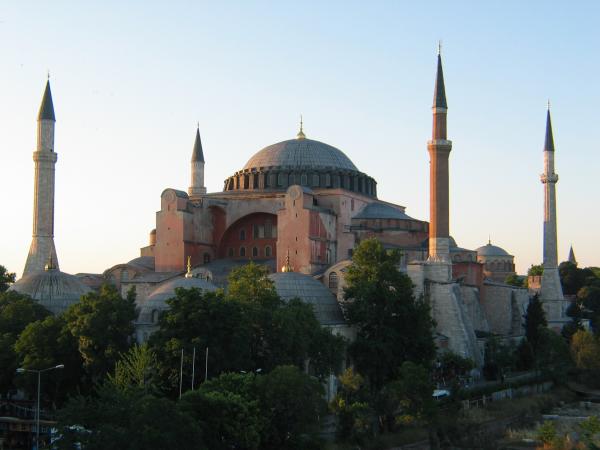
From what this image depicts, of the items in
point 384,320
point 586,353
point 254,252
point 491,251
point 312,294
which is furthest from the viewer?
point 491,251

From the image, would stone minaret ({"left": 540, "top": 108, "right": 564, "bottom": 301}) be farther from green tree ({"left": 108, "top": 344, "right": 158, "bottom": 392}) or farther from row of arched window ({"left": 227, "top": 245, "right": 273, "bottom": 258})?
green tree ({"left": 108, "top": 344, "right": 158, "bottom": 392})

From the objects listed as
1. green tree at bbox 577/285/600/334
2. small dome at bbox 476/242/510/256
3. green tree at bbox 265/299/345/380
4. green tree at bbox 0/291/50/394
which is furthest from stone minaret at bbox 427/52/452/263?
small dome at bbox 476/242/510/256

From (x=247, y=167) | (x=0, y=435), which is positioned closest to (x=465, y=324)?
(x=247, y=167)

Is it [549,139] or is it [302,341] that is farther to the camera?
[549,139]

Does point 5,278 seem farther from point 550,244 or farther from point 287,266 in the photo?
point 550,244

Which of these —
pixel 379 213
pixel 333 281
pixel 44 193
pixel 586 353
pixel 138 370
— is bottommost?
pixel 586 353

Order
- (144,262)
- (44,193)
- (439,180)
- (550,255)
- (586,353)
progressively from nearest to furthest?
(439,180) < (44,193) < (586,353) < (144,262) < (550,255)

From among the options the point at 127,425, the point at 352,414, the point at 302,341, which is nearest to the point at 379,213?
the point at 302,341
